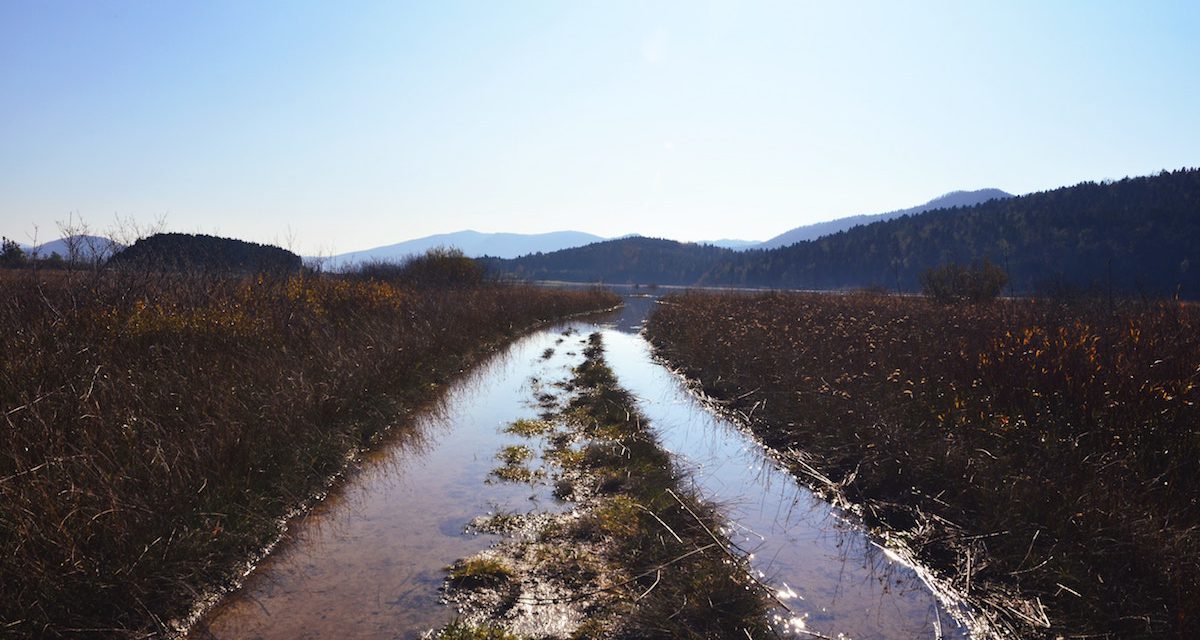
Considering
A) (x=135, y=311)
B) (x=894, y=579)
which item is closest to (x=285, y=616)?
(x=894, y=579)

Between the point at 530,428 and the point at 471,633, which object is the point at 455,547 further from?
the point at 530,428

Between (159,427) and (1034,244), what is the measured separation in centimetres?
10978

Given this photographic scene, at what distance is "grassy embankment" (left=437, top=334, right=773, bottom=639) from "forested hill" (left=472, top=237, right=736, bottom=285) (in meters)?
158

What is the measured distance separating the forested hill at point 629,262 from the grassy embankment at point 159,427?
154290 mm

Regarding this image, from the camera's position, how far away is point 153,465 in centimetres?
568

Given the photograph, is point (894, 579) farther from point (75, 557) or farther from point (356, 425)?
point (356, 425)

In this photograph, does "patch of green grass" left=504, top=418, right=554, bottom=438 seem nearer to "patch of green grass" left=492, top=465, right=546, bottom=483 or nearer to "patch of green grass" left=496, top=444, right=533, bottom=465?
"patch of green grass" left=496, top=444, right=533, bottom=465

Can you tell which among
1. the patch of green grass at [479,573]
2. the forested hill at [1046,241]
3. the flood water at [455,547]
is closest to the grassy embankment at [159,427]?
the flood water at [455,547]

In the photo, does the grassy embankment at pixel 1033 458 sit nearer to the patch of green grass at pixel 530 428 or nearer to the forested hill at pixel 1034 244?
the patch of green grass at pixel 530 428

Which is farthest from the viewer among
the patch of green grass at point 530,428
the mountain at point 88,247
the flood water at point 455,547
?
the mountain at point 88,247

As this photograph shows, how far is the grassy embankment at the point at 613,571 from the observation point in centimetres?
432

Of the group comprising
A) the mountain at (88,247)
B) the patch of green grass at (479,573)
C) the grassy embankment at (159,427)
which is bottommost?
the patch of green grass at (479,573)

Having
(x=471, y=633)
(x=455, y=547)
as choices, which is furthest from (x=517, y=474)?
(x=471, y=633)

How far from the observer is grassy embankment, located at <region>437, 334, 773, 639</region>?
4320 mm
